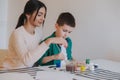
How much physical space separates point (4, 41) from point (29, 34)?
1.39 meters

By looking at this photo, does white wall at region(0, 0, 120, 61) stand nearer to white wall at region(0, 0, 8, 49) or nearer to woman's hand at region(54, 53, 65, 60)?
white wall at region(0, 0, 8, 49)

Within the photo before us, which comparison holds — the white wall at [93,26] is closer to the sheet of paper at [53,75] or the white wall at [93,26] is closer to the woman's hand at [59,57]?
the woman's hand at [59,57]

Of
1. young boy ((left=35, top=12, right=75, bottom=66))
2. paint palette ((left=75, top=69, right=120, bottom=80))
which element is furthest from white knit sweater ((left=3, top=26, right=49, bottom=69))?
paint palette ((left=75, top=69, right=120, bottom=80))

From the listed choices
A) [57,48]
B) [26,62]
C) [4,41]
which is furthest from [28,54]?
[4,41]

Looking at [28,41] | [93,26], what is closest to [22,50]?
[28,41]

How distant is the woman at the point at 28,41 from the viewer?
4.91 feet

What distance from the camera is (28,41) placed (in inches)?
62.3

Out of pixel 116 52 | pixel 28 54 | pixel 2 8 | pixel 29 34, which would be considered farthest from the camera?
pixel 2 8

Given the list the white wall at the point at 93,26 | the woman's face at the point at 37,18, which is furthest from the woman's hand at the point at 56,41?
the white wall at the point at 93,26

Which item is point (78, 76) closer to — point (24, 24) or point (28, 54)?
point (28, 54)

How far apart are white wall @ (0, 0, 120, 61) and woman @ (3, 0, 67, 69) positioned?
28.0 inches

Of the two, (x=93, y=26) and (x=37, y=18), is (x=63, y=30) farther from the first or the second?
(x=93, y=26)

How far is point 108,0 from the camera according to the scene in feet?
7.41

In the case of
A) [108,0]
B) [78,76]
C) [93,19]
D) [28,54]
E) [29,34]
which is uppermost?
[108,0]
